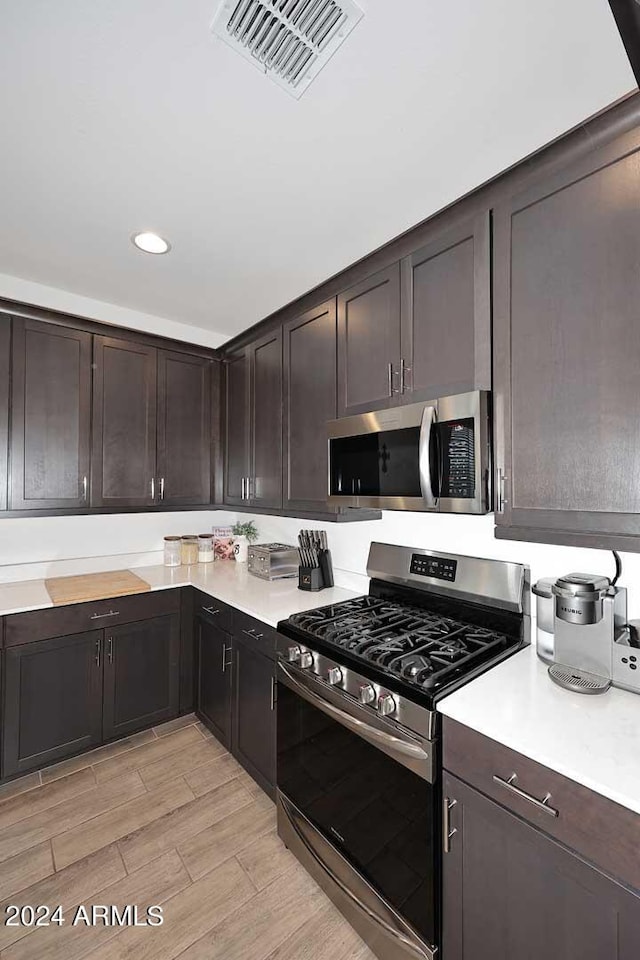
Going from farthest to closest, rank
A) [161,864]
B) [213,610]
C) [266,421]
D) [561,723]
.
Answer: [266,421] → [213,610] → [161,864] → [561,723]

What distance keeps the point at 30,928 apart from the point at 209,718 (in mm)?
→ 1127

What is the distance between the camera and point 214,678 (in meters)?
A: 2.52

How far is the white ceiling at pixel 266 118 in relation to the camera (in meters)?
1.09

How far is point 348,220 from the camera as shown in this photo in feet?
6.15

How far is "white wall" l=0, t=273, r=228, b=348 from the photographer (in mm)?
2527

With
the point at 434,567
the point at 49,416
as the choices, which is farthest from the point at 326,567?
the point at 49,416

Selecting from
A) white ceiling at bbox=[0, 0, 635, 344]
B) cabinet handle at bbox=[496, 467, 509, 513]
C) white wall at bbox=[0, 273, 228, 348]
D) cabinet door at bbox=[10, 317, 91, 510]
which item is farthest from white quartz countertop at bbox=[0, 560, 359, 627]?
white ceiling at bbox=[0, 0, 635, 344]

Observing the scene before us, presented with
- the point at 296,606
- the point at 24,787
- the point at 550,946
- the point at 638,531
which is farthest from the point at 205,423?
the point at 550,946

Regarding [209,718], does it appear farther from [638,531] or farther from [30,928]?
[638,531]

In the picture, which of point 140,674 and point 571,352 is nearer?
point 571,352

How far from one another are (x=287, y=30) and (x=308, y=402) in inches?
56.0

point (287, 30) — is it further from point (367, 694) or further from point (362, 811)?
point (362, 811)

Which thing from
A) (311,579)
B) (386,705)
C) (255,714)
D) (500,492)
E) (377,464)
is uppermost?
(377,464)

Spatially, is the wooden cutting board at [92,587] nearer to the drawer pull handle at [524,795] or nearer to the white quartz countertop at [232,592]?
the white quartz countertop at [232,592]
